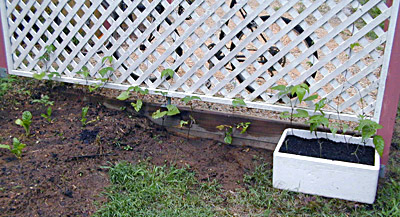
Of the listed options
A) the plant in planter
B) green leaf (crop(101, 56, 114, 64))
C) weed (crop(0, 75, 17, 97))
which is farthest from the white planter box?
weed (crop(0, 75, 17, 97))

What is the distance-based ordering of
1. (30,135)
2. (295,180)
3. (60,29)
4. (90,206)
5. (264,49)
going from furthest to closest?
(60,29) < (30,135) < (264,49) < (295,180) < (90,206)

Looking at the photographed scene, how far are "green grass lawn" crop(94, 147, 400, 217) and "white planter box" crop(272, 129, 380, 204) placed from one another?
5cm

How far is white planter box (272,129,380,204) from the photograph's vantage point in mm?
2582

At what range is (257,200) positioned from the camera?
2.73 meters

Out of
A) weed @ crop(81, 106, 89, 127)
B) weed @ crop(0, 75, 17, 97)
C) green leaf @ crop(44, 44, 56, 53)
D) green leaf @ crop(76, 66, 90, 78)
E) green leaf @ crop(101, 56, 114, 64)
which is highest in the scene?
green leaf @ crop(44, 44, 56, 53)

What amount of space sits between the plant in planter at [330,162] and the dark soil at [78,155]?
32 centimetres

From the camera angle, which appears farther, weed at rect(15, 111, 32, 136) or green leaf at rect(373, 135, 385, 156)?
weed at rect(15, 111, 32, 136)

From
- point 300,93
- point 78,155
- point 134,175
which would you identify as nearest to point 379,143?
point 300,93

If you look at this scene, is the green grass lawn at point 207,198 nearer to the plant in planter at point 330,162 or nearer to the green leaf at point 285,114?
the plant in planter at point 330,162

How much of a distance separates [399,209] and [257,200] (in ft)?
2.64

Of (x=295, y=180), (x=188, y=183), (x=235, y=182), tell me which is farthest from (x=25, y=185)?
(x=295, y=180)

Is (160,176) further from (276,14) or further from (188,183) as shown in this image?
(276,14)

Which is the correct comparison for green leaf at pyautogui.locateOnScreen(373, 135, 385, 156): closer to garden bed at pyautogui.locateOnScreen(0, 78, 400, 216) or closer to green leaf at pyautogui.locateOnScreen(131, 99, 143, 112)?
garden bed at pyautogui.locateOnScreen(0, 78, 400, 216)

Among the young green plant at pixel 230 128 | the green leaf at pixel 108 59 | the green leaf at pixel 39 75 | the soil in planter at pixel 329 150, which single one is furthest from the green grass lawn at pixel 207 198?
the green leaf at pixel 39 75
